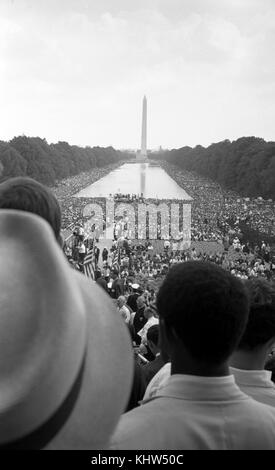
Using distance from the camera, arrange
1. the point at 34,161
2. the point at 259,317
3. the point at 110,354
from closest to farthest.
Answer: the point at 110,354
the point at 259,317
the point at 34,161

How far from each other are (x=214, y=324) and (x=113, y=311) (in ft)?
1.52

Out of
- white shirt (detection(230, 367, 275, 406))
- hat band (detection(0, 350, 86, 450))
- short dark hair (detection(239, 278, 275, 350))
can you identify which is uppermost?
hat band (detection(0, 350, 86, 450))

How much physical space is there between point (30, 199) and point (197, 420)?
89 cm

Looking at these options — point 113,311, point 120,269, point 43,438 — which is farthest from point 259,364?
point 120,269

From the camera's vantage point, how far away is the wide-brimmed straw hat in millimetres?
856

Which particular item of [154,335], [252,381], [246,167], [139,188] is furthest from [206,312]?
[139,188]

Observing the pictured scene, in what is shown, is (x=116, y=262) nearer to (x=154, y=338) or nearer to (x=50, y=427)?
(x=154, y=338)

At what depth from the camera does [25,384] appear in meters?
0.85

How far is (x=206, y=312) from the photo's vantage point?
55.9 inches

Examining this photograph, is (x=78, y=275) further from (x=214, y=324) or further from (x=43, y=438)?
(x=214, y=324)

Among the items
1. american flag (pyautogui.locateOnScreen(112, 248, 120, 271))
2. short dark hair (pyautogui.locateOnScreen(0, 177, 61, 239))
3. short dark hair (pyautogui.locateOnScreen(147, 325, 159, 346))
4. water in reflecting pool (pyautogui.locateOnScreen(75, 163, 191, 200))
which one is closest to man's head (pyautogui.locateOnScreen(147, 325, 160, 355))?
short dark hair (pyautogui.locateOnScreen(147, 325, 159, 346))

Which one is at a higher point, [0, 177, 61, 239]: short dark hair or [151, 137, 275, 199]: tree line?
[0, 177, 61, 239]: short dark hair

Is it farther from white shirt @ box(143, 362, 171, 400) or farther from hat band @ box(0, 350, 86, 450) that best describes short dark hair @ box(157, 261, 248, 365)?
hat band @ box(0, 350, 86, 450)

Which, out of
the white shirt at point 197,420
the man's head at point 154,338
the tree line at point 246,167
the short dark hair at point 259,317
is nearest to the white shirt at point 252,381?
the short dark hair at point 259,317
